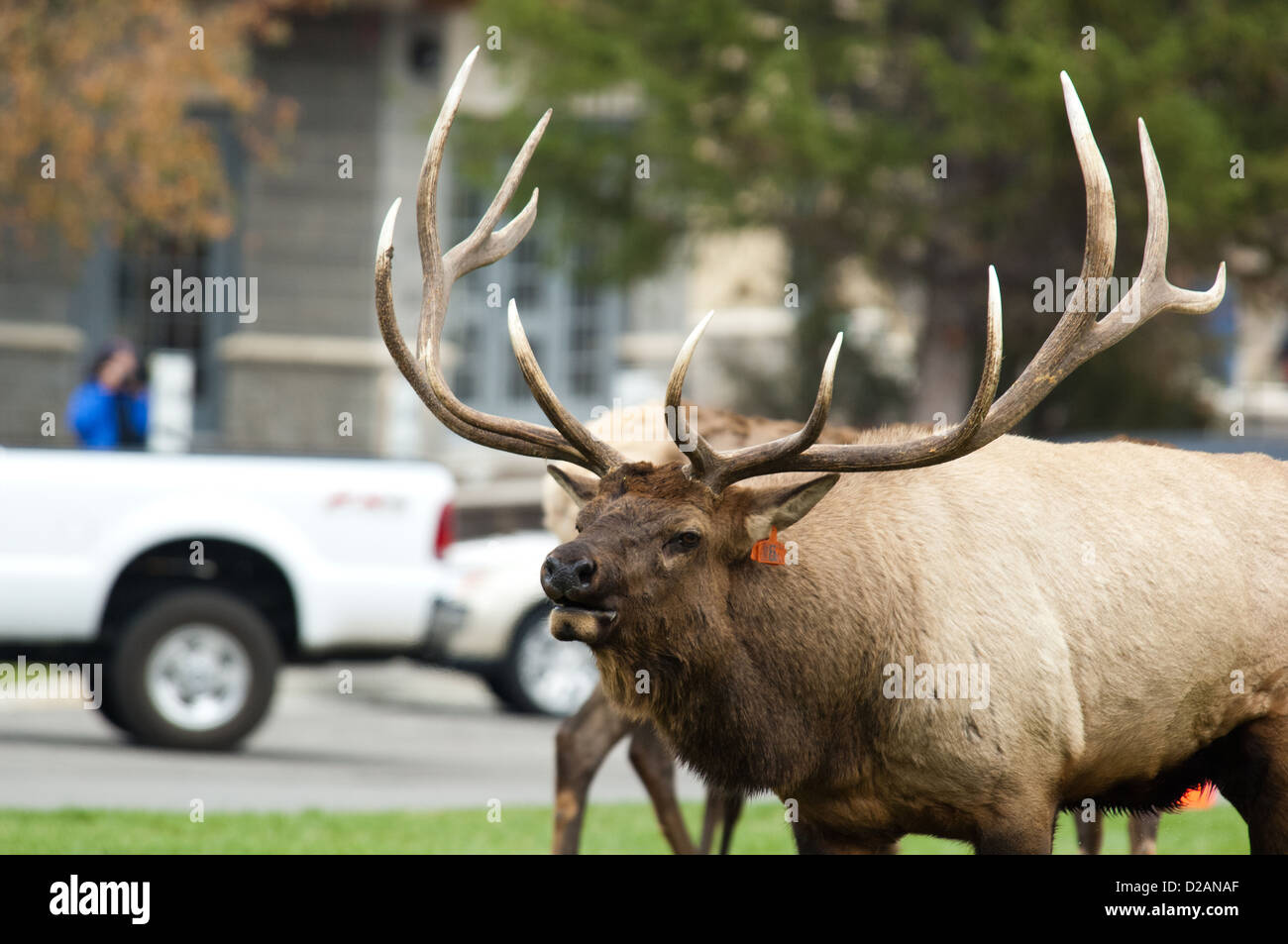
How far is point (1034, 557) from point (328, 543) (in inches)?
266

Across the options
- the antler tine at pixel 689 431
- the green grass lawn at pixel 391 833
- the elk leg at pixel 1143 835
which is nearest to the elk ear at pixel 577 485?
the antler tine at pixel 689 431

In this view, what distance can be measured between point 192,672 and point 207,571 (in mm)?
704

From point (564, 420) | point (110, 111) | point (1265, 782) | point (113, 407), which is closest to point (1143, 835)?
point (1265, 782)

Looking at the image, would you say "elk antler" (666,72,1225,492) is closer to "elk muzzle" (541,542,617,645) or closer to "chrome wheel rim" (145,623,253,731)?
"elk muzzle" (541,542,617,645)

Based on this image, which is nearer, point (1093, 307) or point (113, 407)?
point (1093, 307)

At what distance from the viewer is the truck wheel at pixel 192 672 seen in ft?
35.0

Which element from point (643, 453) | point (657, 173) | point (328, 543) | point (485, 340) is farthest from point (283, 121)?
point (643, 453)

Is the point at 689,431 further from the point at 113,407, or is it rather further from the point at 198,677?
the point at 113,407

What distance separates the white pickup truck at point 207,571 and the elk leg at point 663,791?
13.2 ft

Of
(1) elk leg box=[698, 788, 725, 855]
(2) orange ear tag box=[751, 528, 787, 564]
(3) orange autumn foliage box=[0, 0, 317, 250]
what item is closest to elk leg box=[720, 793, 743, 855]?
(1) elk leg box=[698, 788, 725, 855]

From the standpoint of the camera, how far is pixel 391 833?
8031mm

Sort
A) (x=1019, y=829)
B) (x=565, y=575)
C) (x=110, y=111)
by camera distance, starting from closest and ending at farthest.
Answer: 1. (x=565, y=575)
2. (x=1019, y=829)
3. (x=110, y=111)

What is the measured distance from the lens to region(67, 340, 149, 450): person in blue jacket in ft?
44.1

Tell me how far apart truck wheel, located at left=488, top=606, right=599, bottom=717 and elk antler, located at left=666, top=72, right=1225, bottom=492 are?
7.81m
